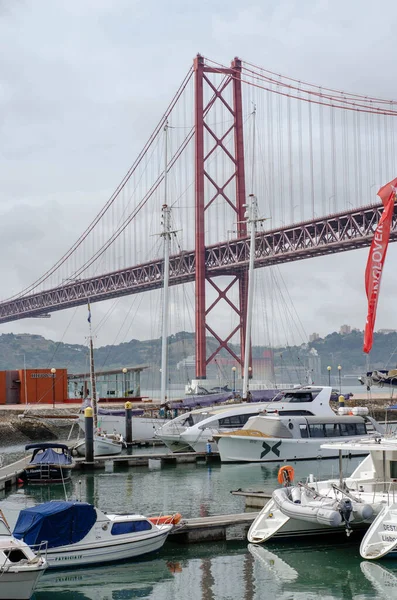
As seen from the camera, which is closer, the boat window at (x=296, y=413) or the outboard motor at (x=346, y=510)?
the outboard motor at (x=346, y=510)

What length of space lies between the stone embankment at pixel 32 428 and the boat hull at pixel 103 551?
30.7m

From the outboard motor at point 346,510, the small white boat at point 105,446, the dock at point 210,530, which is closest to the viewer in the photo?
the outboard motor at point 346,510

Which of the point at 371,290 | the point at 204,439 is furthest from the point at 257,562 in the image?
the point at 204,439

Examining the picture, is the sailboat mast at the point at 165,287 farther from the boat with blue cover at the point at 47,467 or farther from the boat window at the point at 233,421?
the boat with blue cover at the point at 47,467

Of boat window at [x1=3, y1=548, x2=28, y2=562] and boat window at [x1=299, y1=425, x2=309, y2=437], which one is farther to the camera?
boat window at [x1=299, y1=425, x2=309, y2=437]

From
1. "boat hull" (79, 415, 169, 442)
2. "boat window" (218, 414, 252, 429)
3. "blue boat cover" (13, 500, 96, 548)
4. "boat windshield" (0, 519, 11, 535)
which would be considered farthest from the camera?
"boat hull" (79, 415, 169, 442)

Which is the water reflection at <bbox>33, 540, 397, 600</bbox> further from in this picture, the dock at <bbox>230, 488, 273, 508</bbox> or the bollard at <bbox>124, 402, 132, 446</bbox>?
the bollard at <bbox>124, 402, 132, 446</bbox>

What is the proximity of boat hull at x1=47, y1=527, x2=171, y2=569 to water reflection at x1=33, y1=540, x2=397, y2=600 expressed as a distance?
177mm

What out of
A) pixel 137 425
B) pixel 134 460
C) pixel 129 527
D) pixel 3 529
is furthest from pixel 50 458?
pixel 3 529

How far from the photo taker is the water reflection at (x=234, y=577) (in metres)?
→ 17.8

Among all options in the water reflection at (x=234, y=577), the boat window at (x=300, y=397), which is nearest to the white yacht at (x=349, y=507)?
the water reflection at (x=234, y=577)

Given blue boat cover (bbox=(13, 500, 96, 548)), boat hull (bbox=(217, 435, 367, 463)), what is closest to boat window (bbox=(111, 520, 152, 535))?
blue boat cover (bbox=(13, 500, 96, 548))

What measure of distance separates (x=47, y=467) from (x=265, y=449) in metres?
8.46

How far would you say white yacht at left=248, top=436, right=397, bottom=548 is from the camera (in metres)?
19.6
